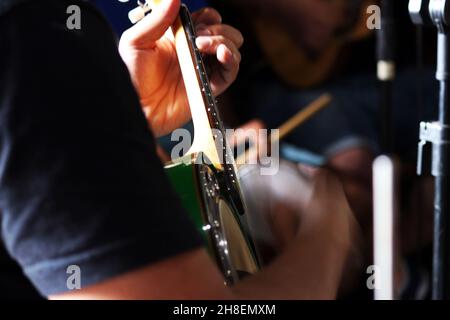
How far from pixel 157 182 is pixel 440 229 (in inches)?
22.0

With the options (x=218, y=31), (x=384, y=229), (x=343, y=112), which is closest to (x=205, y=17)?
(x=218, y=31)

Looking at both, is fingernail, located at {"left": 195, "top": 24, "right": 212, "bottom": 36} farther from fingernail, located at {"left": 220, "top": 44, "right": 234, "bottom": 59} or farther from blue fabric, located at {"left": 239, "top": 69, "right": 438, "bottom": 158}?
blue fabric, located at {"left": 239, "top": 69, "right": 438, "bottom": 158}

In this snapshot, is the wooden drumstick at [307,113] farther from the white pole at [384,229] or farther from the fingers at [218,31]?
the fingers at [218,31]

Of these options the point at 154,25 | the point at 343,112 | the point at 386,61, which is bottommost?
the point at 343,112

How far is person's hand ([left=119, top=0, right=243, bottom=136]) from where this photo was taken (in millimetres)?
670

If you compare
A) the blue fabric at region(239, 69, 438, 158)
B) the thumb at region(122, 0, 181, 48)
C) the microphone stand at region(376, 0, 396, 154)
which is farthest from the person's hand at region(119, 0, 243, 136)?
the blue fabric at region(239, 69, 438, 158)

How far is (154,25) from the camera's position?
2.12 feet

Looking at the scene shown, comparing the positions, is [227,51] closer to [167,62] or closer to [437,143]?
[167,62]

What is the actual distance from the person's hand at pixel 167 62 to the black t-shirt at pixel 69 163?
0.26 meters

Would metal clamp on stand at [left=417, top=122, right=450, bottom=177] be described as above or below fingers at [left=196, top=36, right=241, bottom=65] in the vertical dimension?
below

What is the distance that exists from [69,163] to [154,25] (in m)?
0.29

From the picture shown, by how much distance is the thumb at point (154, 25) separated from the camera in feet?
2.06

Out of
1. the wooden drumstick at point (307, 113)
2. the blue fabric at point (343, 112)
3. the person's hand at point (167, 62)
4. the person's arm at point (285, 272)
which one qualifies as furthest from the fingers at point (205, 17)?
the blue fabric at point (343, 112)

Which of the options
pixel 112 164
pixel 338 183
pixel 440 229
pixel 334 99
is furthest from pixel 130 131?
pixel 334 99
